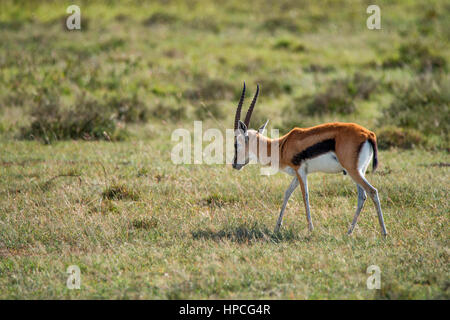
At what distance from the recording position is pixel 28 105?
44.0 ft

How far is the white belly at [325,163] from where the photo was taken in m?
6.40

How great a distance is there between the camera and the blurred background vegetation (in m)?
12.5

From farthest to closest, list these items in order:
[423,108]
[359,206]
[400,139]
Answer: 1. [423,108]
2. [400,139]
3. [359,206]

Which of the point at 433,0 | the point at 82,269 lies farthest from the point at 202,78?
the point at 433,0

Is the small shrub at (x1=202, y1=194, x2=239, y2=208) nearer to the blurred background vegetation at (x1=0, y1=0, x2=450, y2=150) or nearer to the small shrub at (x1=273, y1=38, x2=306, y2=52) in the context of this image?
→ the blurred background vegetation at (x1=0, y1=0, x2=450, y2=150)

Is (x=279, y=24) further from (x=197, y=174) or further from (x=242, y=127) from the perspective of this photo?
(x=242, y=127)

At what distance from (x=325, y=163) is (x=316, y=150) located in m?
0.20

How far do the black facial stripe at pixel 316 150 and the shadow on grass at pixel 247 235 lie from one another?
0.93m

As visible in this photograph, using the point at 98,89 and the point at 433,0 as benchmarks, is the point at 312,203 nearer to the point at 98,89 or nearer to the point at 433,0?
the point at 98,89

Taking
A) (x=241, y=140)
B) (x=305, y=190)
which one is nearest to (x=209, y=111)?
(x=241, y=140)

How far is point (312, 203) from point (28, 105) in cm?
874

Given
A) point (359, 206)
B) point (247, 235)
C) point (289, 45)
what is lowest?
point (247, 235)

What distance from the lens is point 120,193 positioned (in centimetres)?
797

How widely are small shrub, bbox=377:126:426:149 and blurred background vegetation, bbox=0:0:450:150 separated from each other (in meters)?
0.03
